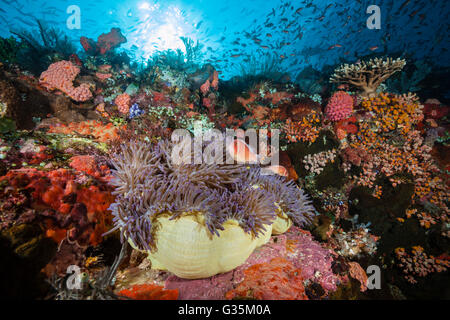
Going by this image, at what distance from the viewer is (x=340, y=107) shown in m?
5.70

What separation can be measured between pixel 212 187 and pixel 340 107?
5.07 metres

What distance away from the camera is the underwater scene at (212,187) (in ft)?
7.26

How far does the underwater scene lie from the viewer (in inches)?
87.1

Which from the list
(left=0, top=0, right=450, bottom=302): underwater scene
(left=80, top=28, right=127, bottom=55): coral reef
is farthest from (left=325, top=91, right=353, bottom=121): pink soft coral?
(left=80, top=28, right=127, bottom=55): coral reef

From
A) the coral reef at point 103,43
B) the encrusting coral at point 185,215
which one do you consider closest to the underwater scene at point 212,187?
the encrusting coral at point 185,215

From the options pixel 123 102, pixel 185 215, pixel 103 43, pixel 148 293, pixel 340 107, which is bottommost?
pixel 148 293

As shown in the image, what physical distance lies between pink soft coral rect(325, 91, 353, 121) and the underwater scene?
0.06m

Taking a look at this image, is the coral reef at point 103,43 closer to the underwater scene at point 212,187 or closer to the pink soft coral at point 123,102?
the underwater scene at point 212,187

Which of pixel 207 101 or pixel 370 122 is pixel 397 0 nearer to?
pixel 370 122

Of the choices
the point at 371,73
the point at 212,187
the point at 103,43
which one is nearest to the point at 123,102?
the point at 212,187

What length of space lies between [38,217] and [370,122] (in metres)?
7.50

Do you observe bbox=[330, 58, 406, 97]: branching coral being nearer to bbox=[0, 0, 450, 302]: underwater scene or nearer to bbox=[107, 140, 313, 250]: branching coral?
bbox=[0, 0, 450, 302]: underwater scene

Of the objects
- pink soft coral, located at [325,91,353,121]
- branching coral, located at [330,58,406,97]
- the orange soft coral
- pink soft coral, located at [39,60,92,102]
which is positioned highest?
branching coral, located at [330,58,406,97]

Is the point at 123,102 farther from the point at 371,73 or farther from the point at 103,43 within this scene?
the point at 103,43
